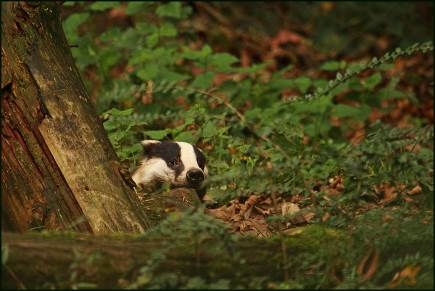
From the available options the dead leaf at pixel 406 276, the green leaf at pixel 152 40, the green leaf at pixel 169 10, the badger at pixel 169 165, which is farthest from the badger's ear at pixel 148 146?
the dead leaf at pixel 406 276

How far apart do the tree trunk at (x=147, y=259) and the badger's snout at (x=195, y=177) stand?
280 centimetres

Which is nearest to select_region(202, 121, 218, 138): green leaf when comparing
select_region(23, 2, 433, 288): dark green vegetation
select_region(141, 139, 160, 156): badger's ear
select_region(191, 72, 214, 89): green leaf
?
select_region(23, 2, 433, 288): dark green vegetation

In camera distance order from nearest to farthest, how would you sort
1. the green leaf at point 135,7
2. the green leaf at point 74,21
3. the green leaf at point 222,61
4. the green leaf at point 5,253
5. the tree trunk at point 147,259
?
the green leaf at point 5,253
the tree trunk at point 147,259
the green leaf at point 222,61
the green leaf at point 74,21
the green leaf at point 135,7

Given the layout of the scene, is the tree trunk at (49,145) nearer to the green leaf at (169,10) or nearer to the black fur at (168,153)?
the black fur at (168,153)

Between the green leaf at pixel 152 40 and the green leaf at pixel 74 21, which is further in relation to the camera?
the green leaf at pixel 74 21

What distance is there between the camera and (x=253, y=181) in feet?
12.8

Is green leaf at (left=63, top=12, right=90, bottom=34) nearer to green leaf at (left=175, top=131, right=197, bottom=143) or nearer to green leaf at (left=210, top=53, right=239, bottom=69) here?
green leaf at (left=210, top=53, right=239, bottom=69)

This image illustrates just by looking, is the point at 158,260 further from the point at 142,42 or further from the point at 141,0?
the point at 141,0

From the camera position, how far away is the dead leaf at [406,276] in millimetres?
3529

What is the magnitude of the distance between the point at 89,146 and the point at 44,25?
69cm

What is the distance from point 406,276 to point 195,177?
10.5 ft

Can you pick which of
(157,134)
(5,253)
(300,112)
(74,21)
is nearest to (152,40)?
(74,21)

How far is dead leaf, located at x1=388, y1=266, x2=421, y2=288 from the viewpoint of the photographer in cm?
353

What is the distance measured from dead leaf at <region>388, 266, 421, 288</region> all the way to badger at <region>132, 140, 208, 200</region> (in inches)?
122
